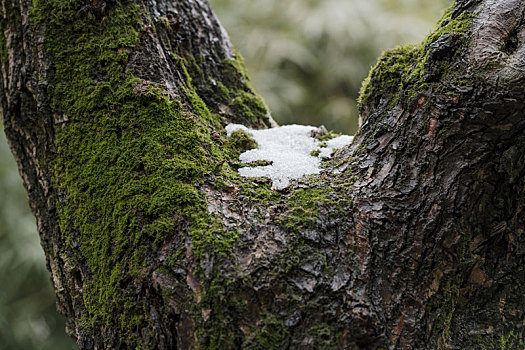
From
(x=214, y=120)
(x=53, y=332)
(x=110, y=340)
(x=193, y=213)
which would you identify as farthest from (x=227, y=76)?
(x=53, y=332)

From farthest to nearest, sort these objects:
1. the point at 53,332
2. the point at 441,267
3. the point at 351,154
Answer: the point at 53,332, the point at 351,154, the point at 441,267

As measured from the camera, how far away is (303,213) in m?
1.04

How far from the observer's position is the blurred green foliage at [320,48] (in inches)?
206

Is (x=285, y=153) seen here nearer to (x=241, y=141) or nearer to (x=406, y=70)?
(x=241, y=141)

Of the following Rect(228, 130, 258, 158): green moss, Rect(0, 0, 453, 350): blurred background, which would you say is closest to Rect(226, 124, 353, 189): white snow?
Rect(228, 130, 258, 158): green moss

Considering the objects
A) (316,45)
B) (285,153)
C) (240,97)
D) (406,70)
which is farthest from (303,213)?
(316,45)

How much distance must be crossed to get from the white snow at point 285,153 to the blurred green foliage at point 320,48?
362cm

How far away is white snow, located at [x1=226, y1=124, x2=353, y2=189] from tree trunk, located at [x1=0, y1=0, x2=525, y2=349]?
0.19 ft

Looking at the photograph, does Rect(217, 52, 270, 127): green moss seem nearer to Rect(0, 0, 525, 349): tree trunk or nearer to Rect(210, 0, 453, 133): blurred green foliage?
Rect(0, 0, 525, 349): tree trunk

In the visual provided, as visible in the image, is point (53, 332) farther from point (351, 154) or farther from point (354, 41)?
point (354, 41)

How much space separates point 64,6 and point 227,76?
2.07 ft

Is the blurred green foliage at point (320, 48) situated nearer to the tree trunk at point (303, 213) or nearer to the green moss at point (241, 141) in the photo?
the green moss at point (241, 141)

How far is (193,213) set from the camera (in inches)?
40.6

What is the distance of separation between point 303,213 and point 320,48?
4.82 m
